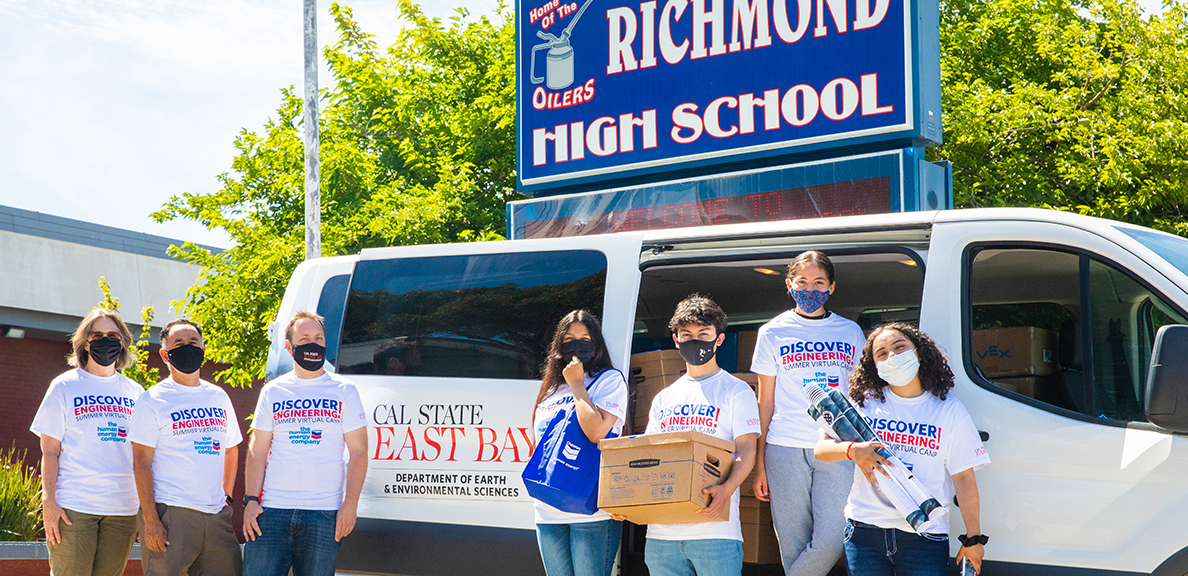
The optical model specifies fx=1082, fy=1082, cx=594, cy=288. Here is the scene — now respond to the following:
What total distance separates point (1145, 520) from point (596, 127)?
15.0ft

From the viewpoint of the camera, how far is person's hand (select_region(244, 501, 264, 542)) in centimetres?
510

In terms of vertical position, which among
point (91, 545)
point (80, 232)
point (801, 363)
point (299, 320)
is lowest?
point (91, 545)

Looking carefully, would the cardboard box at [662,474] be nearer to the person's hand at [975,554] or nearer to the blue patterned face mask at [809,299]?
the blue patterned face mask at [809,299]

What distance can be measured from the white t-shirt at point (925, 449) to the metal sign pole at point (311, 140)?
8.32 metres

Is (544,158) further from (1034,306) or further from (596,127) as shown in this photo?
(1034,306)

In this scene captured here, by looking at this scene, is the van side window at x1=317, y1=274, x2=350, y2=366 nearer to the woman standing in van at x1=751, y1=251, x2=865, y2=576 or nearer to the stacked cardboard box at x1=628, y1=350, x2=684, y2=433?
the stacked cardboard box at x1=628, y1=350, x2=684, y2=433

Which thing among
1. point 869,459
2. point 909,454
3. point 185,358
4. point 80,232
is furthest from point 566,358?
point 80,232

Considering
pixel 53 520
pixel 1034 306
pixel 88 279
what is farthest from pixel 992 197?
pixel 88 279

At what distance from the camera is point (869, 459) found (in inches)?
156

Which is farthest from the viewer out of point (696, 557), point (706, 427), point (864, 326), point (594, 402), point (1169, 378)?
point (864, 326)

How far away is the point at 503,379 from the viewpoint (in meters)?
5.25

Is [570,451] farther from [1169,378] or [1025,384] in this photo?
[1169,378]

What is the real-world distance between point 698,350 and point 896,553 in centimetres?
111

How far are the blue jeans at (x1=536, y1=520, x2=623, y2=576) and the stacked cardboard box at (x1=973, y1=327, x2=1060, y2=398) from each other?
68.0 inches
